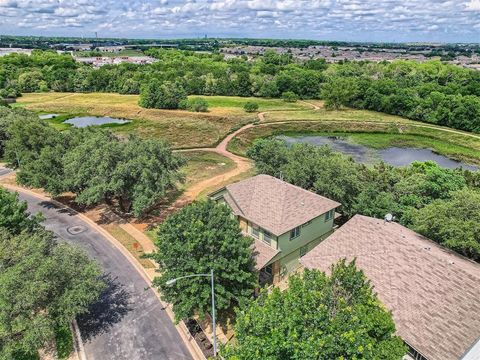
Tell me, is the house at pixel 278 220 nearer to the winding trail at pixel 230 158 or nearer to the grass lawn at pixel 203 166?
the winding trail at pixel 230 158

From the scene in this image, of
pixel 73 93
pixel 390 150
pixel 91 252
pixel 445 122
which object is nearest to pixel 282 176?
pixel 91 252

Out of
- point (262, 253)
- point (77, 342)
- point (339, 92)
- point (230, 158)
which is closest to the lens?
point (77, 342)

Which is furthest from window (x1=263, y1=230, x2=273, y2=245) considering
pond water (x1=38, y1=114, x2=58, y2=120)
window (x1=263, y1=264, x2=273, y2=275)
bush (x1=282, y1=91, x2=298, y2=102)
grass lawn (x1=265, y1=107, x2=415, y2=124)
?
bush (x1=282, y1=91, x2=298, y2=102)

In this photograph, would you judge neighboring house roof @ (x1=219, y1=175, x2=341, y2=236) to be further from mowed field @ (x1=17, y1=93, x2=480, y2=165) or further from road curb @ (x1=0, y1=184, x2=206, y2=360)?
mowed field @ (x1=17, y1=93, x2=480, y2=165)

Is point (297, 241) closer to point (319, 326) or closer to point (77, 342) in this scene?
point (319, 326)

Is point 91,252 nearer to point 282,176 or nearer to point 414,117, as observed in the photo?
point 282,176

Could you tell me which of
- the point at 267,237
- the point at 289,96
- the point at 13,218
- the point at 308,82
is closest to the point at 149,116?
the point at 289,96

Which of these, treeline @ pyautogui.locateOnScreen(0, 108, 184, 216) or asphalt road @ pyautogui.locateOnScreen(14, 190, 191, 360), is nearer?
asphalt road @ pyautogui.locateOnScreen(14, 190, 191, 360)
